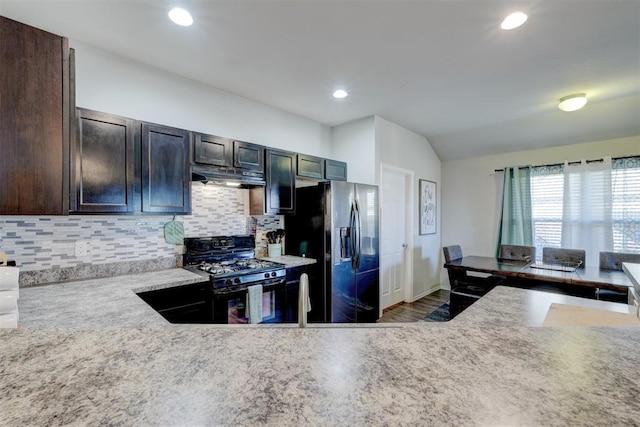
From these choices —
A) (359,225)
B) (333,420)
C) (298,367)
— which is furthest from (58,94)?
(359,225)

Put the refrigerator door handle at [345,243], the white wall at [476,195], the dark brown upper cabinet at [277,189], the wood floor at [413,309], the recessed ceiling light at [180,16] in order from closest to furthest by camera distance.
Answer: the recessed ceiling light at [180,16] → the dark brown upper cabinet at [277,189] → the refrigerator door handle at [345,243] → the wood floor at [413,309] → the white wall at [476,195]

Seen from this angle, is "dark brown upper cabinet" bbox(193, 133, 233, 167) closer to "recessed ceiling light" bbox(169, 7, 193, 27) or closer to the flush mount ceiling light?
"recessed ceiling light" bbox(169, 7, 193, 27)

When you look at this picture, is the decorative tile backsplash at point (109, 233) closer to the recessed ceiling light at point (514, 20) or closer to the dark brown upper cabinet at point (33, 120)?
the dark brown upper cabinet at point (33, 120)

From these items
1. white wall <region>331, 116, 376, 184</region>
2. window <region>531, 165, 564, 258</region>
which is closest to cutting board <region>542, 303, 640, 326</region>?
white wall <region>331, 116, 376, 184</region>

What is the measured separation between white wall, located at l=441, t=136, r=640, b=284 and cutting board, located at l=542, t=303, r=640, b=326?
3664mm

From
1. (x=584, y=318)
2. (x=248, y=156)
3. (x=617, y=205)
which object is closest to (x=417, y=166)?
(x=617, y=205)

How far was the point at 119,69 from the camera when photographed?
91.3 inches

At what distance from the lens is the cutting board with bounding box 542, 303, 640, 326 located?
3.96 ft

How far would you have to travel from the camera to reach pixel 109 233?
90.9 inches

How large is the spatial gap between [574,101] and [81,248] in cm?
492

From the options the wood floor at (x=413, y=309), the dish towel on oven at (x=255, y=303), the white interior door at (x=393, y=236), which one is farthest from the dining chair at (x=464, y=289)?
the dish towel on oven at (x=255, y=303)

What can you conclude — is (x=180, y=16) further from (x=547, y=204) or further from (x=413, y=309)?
(x=547, y=204)

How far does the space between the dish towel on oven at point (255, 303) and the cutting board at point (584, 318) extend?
202cm

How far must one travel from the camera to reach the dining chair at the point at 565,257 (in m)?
3.29
